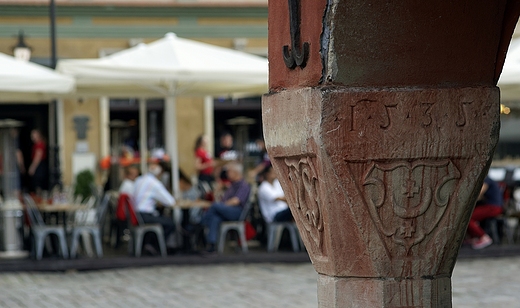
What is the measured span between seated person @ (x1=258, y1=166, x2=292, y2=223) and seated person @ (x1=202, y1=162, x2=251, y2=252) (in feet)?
1.39

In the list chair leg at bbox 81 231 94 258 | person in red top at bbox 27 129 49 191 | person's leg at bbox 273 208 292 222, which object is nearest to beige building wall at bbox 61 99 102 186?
person in red top at bbox 27 129 49 191

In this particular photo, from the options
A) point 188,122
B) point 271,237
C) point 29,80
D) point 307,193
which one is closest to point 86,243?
point 29,80

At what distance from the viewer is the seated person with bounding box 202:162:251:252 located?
13.3 meters

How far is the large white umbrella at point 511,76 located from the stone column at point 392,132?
352 inches

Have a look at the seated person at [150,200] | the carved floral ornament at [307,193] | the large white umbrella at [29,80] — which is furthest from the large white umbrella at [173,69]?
the carved floral ornament at [307,193]

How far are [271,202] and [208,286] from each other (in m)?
2.88

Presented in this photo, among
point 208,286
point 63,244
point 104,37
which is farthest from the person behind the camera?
point 104,37

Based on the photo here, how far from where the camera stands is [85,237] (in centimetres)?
1383

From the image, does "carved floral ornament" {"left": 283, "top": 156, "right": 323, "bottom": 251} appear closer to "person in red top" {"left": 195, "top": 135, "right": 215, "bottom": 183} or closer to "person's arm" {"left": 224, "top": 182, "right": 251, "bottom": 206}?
"person's arm" {"left": 224, "top": 182, "right": 251, "bottom": 206}

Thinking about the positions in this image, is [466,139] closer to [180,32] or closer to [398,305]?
[398,305]

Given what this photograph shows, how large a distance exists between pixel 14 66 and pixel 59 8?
37.2 feet

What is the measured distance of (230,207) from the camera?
13375mm

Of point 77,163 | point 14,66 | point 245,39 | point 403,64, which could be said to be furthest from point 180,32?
point 403,64

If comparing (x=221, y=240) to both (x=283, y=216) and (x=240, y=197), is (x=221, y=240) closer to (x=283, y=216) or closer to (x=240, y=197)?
(x=240, y=197)
